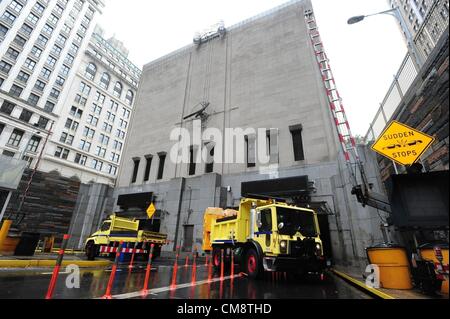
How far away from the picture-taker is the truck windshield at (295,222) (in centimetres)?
788

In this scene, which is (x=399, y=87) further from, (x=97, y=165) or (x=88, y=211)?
(x=97, y=165)

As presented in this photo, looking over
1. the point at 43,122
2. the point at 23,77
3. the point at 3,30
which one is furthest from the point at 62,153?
the point at 3,30

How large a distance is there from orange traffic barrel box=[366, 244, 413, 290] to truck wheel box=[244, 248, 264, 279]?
137 inches

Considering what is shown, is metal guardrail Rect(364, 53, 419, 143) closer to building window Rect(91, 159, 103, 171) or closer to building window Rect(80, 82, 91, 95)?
building window Rect(91, 159, 103, 171)

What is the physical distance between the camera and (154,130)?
29.6 meters

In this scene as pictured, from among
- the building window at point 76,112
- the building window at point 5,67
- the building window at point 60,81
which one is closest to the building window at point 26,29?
the building window at point 5,67

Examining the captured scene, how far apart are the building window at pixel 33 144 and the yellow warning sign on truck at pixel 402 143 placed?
56.2m

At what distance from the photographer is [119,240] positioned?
1391 cm

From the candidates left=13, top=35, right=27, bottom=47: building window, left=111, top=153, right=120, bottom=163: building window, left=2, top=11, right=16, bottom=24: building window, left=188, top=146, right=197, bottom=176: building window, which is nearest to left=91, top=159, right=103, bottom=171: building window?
left=111, top=153, right=120, bottom=163: building window

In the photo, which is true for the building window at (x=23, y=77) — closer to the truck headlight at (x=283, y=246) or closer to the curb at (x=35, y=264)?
the curb at (x=35, y=264)

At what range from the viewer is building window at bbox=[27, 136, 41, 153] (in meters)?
44.3

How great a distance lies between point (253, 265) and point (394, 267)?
414cm

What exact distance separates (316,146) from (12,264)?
757 inches
